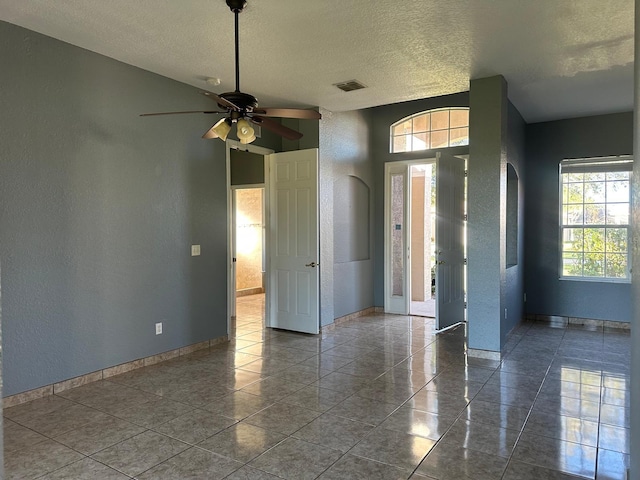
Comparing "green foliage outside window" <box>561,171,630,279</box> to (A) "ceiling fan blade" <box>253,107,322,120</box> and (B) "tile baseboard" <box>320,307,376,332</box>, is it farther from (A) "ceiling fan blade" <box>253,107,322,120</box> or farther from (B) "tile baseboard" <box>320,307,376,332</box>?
(A) "ceiling fan blade" <box>253,107,322,120</box>

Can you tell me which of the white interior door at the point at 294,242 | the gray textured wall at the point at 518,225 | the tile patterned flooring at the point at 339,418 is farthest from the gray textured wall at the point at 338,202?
the gray textured wall at the point at 518,225

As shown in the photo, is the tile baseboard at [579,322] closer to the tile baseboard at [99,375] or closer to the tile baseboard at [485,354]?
the tile baseboard at [485,354]

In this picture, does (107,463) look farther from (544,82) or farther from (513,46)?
(544,82)

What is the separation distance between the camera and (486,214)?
4559 mm

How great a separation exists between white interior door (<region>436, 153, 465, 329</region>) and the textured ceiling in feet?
3.29

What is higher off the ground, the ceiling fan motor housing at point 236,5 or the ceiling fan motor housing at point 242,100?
the ceiling fan motor housing at point 236,5

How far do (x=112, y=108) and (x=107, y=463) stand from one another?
9.45 ft

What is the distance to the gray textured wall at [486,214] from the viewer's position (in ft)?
14.8

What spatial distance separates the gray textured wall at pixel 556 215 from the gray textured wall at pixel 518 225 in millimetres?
204

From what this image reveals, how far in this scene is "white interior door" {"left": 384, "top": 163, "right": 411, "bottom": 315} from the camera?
6730 mm

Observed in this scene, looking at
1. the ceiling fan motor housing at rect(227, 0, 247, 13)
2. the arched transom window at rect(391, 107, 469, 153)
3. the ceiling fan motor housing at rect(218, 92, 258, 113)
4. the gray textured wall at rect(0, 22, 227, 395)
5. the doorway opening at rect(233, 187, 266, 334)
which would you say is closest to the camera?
the ceiling fan motor housing at rect(218, 92, 258, 113)

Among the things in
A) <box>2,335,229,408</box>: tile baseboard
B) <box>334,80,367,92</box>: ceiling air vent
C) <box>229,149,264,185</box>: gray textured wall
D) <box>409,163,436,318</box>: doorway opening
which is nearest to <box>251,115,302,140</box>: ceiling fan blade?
<box>334,80,367,92</box>: ceiling air vent

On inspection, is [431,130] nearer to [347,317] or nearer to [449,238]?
[449,238]

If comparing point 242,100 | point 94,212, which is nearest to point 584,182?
point 242,100
